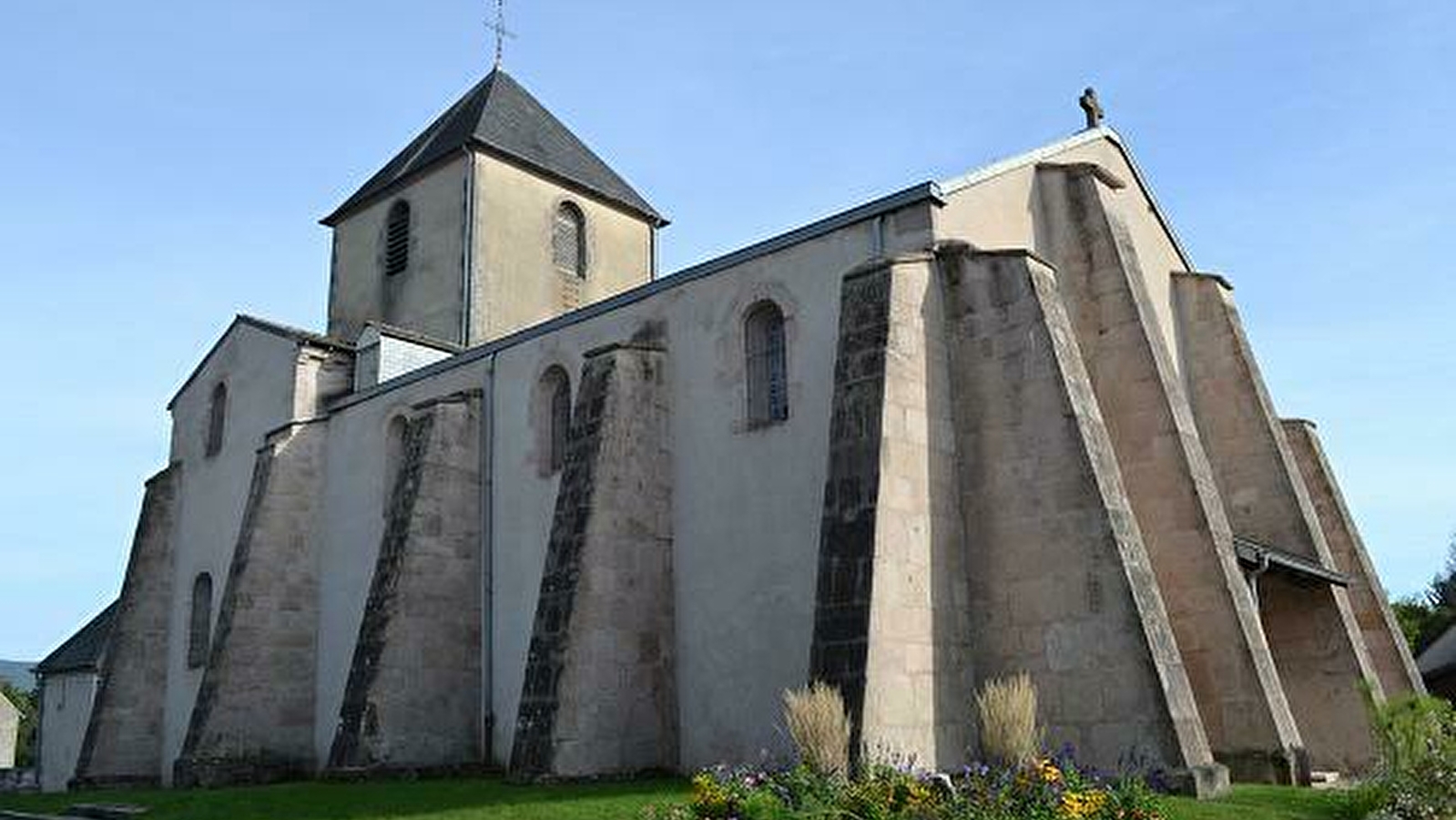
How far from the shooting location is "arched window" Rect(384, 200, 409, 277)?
2606 cm

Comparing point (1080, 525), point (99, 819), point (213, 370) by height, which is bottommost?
point (99, 819)

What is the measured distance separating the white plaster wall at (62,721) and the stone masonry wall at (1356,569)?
25707mm

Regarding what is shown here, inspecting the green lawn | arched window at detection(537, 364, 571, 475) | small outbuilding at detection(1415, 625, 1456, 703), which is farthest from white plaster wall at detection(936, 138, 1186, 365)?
small outbuilding at detection(1415, 625, 1456, 703)

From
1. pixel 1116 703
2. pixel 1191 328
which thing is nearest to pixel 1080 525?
pixel 1116 703

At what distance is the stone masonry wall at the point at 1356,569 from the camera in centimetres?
1722

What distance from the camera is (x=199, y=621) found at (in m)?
24.5

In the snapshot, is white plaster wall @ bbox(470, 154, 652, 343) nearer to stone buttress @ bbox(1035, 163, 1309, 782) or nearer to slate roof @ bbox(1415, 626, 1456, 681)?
stone buttress @ bbox(1035, 163, 1309, 782)

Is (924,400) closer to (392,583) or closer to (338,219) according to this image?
(392,583)

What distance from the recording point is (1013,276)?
45.0ft

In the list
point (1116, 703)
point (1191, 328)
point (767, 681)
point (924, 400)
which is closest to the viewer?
point (1116, 703)

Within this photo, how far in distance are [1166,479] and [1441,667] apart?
14.7 metres

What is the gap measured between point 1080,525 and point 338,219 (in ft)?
67.6

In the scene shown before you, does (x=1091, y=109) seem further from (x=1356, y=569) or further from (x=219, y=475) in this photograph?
(x=219, y=475)

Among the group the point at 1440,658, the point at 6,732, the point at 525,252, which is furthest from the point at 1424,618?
the point at 6,732
